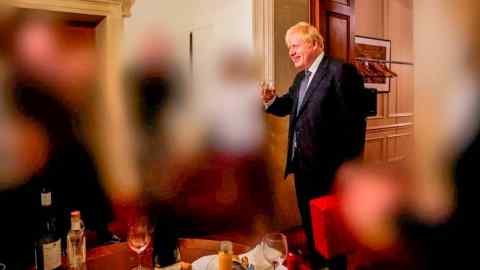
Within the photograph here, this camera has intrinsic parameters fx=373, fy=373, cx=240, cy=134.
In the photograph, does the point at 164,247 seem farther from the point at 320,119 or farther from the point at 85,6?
the point at 85,6

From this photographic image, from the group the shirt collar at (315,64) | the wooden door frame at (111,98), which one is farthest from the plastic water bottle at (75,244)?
the shirt collar at (315,64)

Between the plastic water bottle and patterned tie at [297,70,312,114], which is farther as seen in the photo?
patterned tie at [297,70,312,114]

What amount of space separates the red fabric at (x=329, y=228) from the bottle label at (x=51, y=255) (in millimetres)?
917

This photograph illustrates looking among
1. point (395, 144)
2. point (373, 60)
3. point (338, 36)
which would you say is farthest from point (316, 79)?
point (395, 144)

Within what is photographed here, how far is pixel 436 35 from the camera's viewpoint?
2.46 feet

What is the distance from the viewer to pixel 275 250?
80 cm

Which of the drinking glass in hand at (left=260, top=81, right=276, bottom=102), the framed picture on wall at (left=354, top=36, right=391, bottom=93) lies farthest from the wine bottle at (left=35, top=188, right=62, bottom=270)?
the framed picture on wall at (left=354, top=36, right=391, bottom=93)

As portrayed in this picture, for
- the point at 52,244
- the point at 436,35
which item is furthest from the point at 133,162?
the point at 436,35

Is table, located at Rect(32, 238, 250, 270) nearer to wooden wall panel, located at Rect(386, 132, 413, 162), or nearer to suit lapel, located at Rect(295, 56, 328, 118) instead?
suit lapel, located at Rect(295, 56, 328, 118)

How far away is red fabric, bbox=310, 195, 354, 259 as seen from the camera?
138 cm

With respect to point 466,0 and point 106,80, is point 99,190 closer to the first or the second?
point 106,80

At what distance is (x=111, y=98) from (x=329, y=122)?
3.22ft

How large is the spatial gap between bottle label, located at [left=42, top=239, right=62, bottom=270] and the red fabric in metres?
0.92

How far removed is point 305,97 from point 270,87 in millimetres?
347
